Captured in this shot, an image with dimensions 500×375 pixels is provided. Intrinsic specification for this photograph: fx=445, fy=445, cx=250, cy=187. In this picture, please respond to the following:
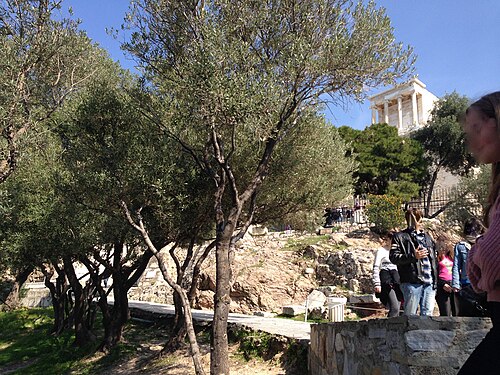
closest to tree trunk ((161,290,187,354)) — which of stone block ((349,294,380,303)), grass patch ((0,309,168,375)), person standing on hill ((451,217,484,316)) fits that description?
grass patch ((0,309,168,375))

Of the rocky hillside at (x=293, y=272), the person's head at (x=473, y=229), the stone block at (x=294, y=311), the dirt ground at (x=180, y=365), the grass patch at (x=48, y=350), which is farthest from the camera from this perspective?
the rocky hillside at (x=293, y=272)

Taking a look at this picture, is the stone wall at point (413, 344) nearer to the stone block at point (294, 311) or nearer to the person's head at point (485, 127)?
the person's head at point (485, 127)

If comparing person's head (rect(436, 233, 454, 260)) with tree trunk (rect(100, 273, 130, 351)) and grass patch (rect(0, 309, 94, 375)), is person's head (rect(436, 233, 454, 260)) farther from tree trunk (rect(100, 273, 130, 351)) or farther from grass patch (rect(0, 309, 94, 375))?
grass patch (rect(0, 309, 94, 375))

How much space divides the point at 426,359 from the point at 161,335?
38.4 ft

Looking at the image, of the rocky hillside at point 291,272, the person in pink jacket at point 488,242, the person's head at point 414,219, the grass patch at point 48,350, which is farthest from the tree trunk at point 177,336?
the person in pink jacket at point 488,242

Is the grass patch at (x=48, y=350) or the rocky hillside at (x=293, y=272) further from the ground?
the rocky hillside at (x=293, y=272)

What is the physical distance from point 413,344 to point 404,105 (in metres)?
69.0

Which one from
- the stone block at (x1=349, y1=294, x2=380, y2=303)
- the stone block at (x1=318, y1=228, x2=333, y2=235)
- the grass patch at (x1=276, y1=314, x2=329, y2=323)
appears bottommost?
the grass patch at (x1=276, y1=314, x2=329, y2=323)

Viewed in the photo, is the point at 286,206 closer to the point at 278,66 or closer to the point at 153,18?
the point at 278,66

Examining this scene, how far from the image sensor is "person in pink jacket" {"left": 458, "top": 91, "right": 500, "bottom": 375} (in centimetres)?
157

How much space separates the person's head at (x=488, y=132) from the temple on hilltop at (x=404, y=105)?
63823 millimetres

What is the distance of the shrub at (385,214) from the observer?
22844 mm

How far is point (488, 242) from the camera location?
5.20 ft

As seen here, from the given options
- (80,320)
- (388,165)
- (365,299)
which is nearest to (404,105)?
(388,165)
